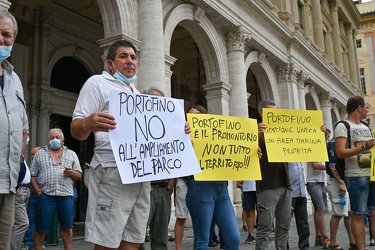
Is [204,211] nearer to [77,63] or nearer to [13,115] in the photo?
[13,115]

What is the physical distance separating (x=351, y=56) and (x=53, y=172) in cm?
2987

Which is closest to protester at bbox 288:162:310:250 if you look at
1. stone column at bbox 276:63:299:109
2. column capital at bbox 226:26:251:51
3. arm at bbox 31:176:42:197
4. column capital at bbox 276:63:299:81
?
arm at bbox 31:176:42:197

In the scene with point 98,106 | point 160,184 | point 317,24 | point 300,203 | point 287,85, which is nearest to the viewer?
point 98,106

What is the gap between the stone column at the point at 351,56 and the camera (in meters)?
30.8

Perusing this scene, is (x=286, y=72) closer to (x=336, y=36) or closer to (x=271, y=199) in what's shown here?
(x=336, y=36)

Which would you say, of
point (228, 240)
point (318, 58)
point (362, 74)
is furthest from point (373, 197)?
point (362, 74)

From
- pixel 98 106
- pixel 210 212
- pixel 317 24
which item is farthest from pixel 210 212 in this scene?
pixel 317 24

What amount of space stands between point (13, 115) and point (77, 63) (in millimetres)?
12070

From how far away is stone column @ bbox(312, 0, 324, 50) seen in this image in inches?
914

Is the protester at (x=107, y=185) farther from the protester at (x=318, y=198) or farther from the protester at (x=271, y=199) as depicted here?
the protester at (x=318, y=198)

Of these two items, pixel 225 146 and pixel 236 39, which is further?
pixel 236 39

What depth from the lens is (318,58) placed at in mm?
20484

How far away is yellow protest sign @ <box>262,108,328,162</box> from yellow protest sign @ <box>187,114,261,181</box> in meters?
0.33

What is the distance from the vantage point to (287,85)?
56.3 ft
